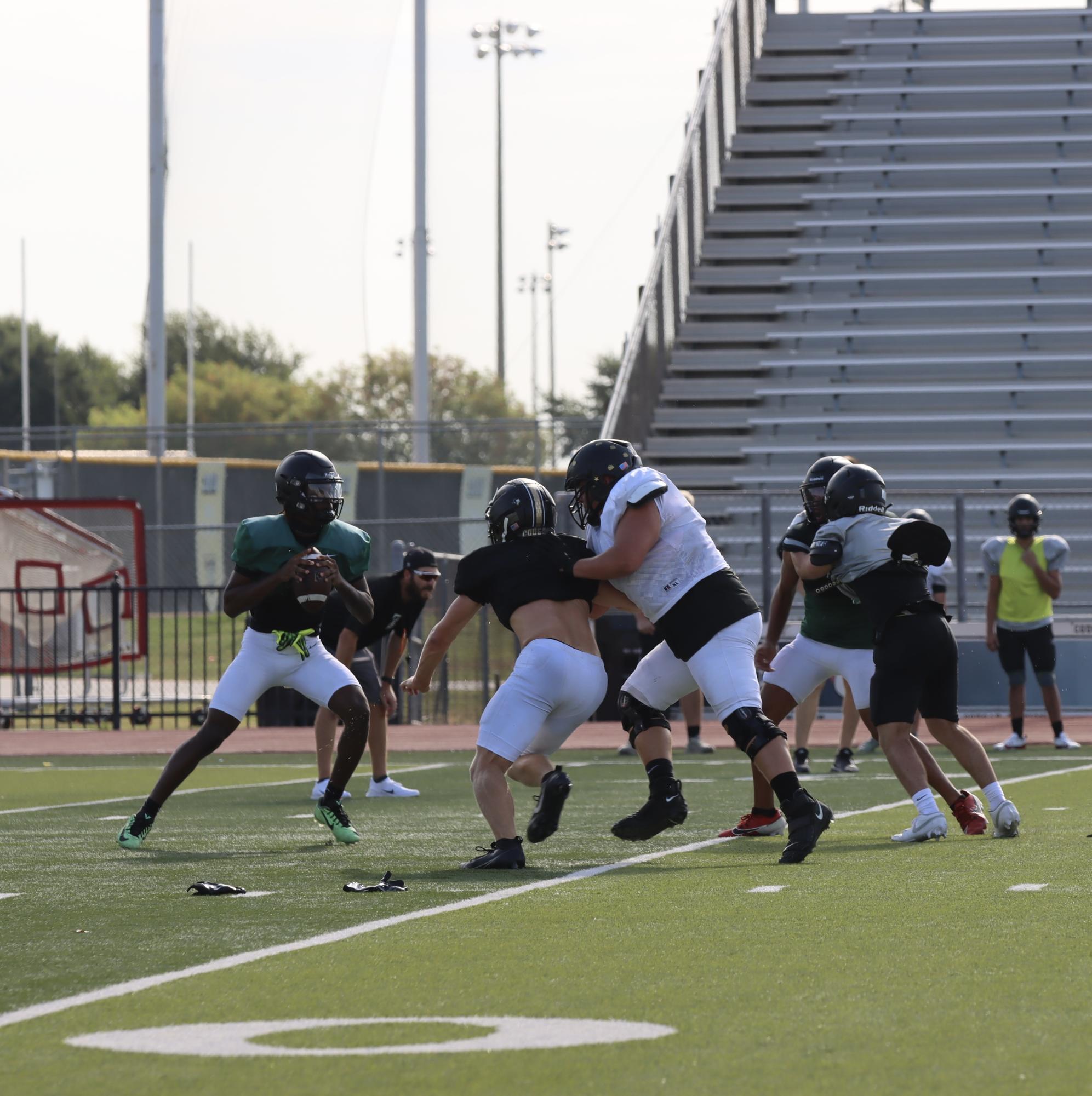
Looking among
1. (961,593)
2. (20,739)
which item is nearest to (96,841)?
(20,739)

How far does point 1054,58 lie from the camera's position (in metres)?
27.8

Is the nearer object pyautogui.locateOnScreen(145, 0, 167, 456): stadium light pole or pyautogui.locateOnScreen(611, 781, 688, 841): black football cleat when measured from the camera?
pyautogui.locateOnScreen(611, 781, 688, 841): black football cleat

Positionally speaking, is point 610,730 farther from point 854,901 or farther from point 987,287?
point 854,901

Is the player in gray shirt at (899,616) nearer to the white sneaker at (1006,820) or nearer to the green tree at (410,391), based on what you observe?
the white sneaker at (1006,820)

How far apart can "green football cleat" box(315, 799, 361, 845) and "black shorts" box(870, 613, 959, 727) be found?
2288 mm

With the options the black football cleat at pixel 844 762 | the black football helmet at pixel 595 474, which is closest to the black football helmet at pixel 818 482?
Result: the black football helmet at pixel 595 474

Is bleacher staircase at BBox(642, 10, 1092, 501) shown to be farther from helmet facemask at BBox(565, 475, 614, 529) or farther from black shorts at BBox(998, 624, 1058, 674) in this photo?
helmet facemask at BBox(565, 475, 614, 529)

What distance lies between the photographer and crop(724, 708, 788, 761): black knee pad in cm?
735

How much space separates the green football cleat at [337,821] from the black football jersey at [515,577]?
1702 mm

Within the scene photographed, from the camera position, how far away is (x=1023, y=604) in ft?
49.9

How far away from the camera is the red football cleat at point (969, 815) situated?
8383 millimetres

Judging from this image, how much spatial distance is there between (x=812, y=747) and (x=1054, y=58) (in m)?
15.5

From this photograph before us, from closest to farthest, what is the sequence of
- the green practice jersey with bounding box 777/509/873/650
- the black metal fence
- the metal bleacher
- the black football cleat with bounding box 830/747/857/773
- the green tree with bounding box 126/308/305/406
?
the green practice jersey with bounding box 777/509/873/650 < the black football cleat with bounding box 830/747/857/773 < the black metal fence < the metal bleacher < the green tree with bounding box 126/308/305/406

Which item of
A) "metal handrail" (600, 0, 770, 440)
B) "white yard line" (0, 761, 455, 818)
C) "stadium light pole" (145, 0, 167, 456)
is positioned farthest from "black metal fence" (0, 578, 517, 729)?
"stadium light pole" (145, 0, 167, 456)
